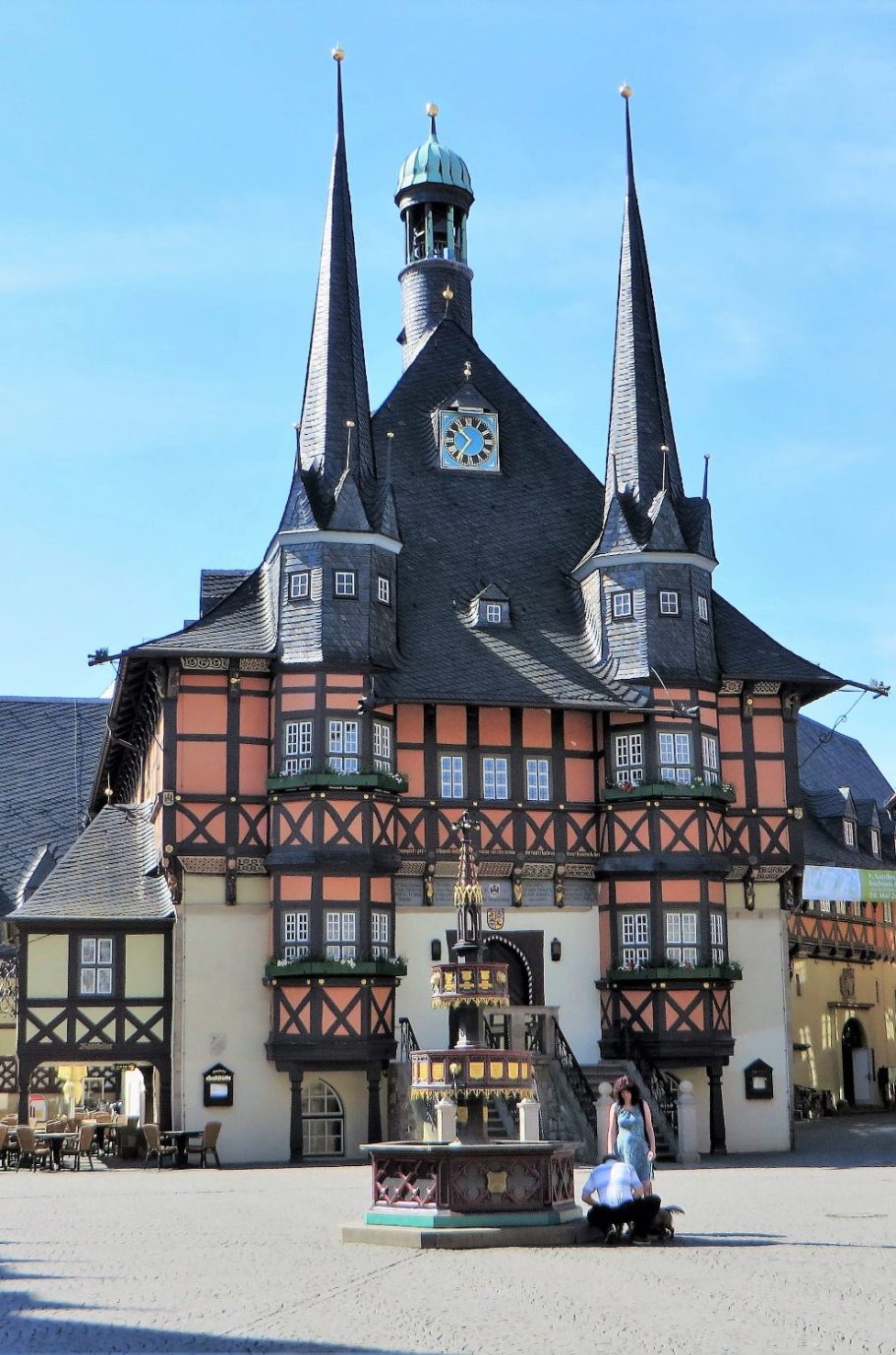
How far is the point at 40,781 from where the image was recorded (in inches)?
2399

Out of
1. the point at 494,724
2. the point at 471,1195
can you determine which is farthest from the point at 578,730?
the point at 471,1195

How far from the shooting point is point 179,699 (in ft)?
127

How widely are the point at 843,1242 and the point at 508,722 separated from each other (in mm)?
21580

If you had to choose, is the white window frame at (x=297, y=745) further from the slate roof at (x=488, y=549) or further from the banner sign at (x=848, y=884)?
the banner sign at (x=848, y=884)

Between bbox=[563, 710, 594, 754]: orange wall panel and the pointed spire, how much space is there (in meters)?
4.63

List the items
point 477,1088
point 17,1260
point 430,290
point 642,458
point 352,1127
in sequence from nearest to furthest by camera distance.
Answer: point 17,1260 < point 477,1088 < point 352,1127 < point 642,458 < point 430,290

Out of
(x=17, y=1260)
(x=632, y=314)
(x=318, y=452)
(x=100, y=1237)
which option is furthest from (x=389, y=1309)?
(x=632, y=314)

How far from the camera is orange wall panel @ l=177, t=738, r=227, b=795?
38.4 m

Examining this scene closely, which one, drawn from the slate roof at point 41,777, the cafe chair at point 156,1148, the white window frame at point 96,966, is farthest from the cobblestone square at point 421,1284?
the slate roof at point 41,777

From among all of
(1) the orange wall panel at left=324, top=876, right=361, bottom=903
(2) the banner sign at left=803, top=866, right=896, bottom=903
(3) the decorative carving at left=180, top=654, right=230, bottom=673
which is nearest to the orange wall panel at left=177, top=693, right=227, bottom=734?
(3) the decorative carving at left=180, top=654, right=230, bottom=673

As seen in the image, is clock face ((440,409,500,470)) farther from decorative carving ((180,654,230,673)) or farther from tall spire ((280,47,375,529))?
decorative carving ((180,654,230,673))

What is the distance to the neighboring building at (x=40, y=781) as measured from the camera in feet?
188

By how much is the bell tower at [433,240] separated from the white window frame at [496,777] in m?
15.1

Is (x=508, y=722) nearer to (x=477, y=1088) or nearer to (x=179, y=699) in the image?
(x=179, y=699)
